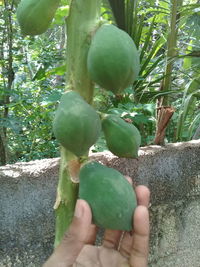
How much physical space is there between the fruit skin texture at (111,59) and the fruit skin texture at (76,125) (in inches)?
1.8

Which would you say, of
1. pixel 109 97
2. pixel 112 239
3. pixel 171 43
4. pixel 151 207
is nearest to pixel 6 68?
pixel 109 97

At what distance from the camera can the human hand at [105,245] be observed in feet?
1.88

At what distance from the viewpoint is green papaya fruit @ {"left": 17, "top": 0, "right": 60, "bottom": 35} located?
605 mm

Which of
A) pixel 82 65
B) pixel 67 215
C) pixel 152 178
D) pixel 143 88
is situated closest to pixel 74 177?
pixel 67 215

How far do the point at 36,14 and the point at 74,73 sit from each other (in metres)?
0.12

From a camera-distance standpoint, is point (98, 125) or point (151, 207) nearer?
point (98, 125)

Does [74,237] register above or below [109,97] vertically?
above

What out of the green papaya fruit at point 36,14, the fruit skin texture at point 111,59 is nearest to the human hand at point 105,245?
the fruit skin texture at point 111,59

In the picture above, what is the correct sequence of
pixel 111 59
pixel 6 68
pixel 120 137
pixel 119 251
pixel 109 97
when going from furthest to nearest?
pixel 6 68
pixel 109 97
pixel 119 251
pixel 120 137
pixel 111 59

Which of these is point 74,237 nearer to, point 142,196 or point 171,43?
point 142,196

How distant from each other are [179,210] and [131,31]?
3.36 ft

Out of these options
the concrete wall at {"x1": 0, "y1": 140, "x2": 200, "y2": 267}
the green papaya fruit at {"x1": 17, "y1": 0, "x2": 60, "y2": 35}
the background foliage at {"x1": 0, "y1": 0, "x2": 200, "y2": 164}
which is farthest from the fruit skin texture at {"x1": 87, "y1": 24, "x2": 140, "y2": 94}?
the background foliage at {"x1": 0, "y1": 0, "x2": 200, "y2": 164}

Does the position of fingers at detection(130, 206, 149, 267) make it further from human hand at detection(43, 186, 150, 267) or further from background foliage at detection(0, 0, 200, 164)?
background foliage at detection(0, 0, 200, 164)

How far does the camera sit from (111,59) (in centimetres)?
52
